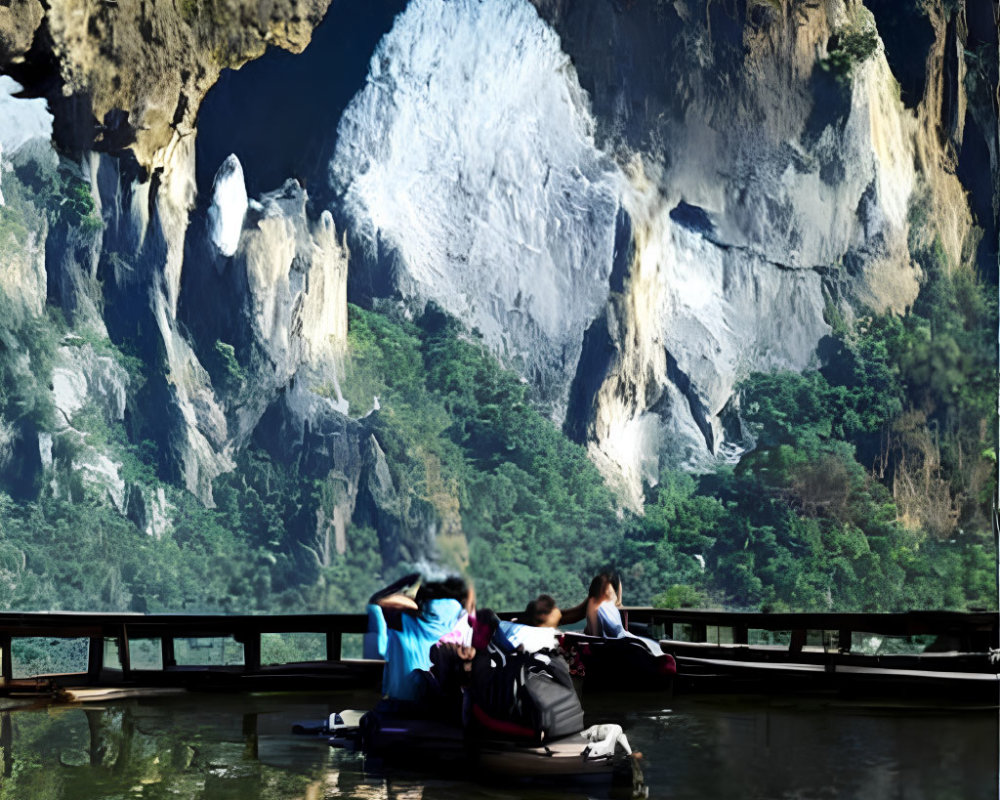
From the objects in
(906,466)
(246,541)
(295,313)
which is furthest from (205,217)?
(906,466)

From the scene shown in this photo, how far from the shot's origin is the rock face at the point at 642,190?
25047 mm

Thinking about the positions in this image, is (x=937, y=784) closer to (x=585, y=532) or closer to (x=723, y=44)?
(x=585, y=532)

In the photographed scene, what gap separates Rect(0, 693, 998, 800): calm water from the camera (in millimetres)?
4898

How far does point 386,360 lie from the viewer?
24703mm

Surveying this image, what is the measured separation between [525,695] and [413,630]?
0.72 m

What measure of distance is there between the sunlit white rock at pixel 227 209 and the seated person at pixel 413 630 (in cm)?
1947

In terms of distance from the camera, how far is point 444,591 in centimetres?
550

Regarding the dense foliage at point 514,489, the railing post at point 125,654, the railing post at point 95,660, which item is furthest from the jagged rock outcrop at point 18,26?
the railing post at point 125,654

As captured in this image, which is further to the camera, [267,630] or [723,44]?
[723,44]

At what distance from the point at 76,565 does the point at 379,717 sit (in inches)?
715

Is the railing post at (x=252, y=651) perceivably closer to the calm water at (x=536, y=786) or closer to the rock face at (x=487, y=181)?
the calm water at (x=536, y=786)

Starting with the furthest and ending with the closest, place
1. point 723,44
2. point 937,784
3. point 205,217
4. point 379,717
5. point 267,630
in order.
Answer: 1. point 723,44
2. point 205,217
3. point 267,630
4. point 379,717
5. point 937,784

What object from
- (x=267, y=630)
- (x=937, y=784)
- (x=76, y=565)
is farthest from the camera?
(x=76, y=565)

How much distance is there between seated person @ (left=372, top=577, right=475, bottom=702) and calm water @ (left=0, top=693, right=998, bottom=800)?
0.35 meters
